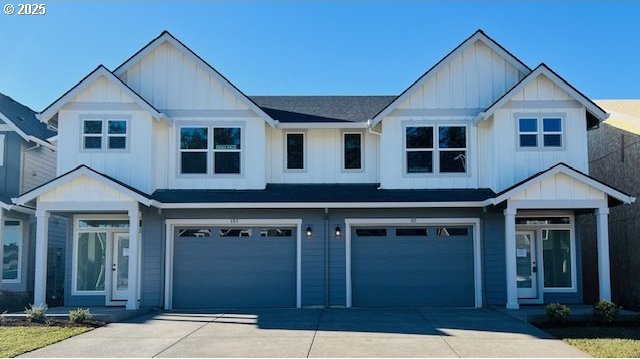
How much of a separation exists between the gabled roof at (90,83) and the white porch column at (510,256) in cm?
921

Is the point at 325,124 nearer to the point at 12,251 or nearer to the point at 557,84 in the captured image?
the point at 557,84

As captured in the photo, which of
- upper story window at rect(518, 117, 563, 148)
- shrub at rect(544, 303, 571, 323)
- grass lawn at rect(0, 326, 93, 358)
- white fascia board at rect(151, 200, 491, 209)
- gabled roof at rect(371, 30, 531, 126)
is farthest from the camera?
gabled roof at rect(371, 30, 531, 126)

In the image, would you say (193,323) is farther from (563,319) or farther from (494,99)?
(494,99)

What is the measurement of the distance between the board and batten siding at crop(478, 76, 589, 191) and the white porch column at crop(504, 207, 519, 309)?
4.63 feet

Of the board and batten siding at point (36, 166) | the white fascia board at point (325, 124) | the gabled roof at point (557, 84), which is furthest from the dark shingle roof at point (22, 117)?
the gabled roof at point (557, 84)

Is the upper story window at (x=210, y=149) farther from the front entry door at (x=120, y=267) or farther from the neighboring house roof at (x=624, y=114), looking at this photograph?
the neighboring house roof at (x=624, y=114)

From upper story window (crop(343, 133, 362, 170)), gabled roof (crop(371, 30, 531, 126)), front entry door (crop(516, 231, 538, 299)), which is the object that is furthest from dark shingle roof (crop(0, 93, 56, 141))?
front entry door (crop(516, 231, 538, 299))

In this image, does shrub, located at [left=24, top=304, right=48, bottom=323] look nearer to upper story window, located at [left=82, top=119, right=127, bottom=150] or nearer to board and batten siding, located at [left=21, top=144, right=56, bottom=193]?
upper story window, located at [left=82, top=119, right=127, bottom=150]

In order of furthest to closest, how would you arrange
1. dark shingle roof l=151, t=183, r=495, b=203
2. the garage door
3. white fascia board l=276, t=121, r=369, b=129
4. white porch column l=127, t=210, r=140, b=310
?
white fascia board l=276, t=121, r=369, b=129, the garage door, dark shingle roof l=151, t=183, r=495, b=203, white porch column l=127, t=210, r=140, b=310

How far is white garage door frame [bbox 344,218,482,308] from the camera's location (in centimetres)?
1705

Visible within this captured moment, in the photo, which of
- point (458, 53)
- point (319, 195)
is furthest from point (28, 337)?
point (458, 53)

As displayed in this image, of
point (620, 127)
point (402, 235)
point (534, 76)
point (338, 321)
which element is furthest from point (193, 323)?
point (620, 127)

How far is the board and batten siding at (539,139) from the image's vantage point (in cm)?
1722

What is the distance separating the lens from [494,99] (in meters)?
18.0
